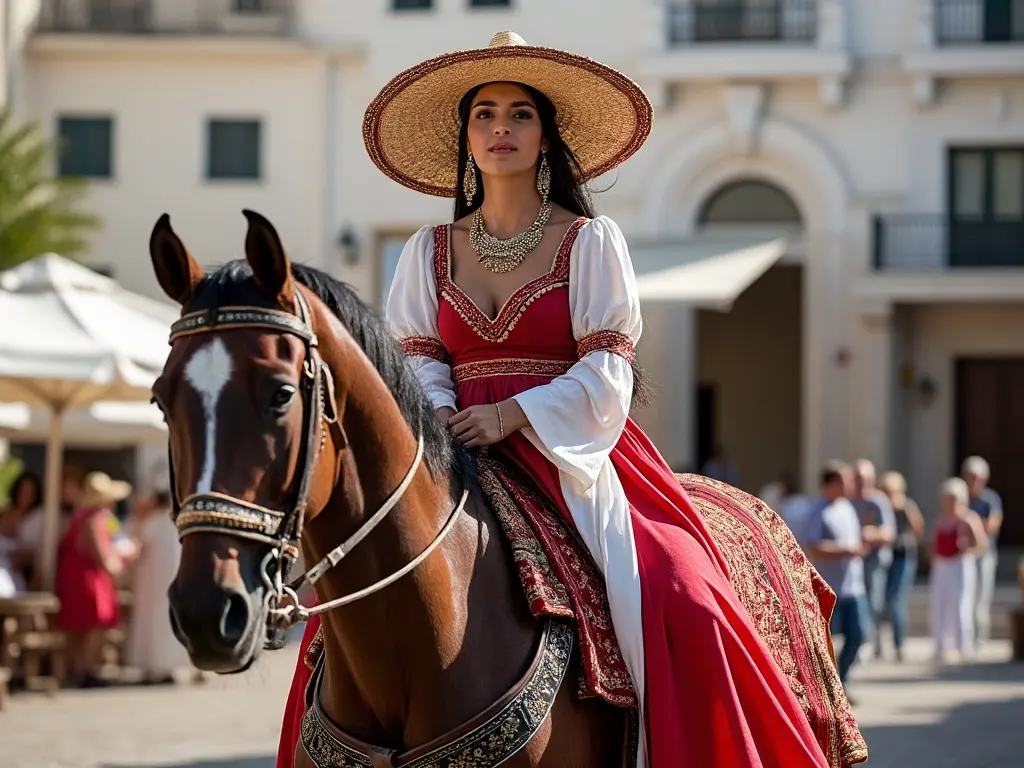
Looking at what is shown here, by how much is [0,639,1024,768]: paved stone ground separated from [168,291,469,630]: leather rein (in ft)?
16.3

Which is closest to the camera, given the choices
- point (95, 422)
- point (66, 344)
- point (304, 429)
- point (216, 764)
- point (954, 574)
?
point (304, 429)

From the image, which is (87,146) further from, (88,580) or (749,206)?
(88,580)

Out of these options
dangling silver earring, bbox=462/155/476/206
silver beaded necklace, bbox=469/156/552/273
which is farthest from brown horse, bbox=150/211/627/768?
dangling silver earring, bbox=462/155/476/206

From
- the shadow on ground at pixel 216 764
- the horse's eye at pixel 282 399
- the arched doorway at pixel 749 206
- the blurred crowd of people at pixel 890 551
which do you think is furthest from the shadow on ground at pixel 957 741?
the arched doorway at pixel 749 206

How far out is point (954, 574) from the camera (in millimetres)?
18344

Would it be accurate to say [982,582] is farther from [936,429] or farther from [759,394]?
[759,394]

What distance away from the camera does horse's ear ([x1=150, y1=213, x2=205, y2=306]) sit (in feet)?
12.9

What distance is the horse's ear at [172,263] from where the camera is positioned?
3.94 metres

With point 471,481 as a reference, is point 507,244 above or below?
above

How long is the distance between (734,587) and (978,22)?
26.6 metres

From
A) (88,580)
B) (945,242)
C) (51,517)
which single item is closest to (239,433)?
(51,517)

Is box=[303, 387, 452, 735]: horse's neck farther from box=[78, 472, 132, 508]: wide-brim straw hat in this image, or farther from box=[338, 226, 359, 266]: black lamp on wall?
box=[338, 226, 359, 266]: black lamp on wall

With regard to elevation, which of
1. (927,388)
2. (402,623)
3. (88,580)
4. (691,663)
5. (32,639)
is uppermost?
(402,623)

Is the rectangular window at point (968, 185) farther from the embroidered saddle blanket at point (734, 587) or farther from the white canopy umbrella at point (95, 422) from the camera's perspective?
A: the embroidered saddle blanket at point (734, 587)
